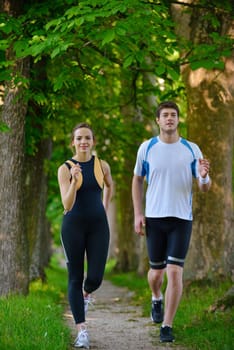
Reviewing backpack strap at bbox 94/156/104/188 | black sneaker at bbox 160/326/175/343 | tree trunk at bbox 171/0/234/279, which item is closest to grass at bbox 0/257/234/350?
black sneaker at bbox 160/326/175/343

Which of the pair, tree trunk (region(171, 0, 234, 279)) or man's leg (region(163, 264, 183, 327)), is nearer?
man's leg (region(163, 264, 183, 327))

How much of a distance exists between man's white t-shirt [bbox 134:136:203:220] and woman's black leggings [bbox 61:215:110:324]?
583 mm

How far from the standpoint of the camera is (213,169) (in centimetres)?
1066

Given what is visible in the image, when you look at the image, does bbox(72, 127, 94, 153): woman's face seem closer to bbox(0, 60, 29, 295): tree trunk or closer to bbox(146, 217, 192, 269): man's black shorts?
bbox(146, 217, 192, 269): man's black shorts

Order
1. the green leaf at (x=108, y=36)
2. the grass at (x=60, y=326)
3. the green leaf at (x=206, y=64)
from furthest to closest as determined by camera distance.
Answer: the green leaf at (x=206, y=64) < the green leaf at (x=108, y=36) < the grass at (x=60, y=326)

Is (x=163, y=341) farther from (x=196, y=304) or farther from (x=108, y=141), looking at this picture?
(x=108, y=141)

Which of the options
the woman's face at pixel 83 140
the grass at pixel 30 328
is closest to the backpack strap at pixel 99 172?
the woman's face at pixel 83 140

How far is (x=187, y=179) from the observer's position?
7.11m

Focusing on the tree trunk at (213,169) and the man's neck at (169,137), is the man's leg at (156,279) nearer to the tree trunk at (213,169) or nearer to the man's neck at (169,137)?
the man's neck at (169,137)

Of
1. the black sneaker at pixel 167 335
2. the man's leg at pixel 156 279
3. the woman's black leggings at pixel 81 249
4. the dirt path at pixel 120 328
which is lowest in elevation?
the dirt path at pixel 120 328

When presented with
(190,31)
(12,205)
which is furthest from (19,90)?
(190,31)

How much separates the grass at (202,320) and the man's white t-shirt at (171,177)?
115cm

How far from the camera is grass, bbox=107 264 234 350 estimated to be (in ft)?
21.7

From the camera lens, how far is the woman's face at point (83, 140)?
6.99 metres
